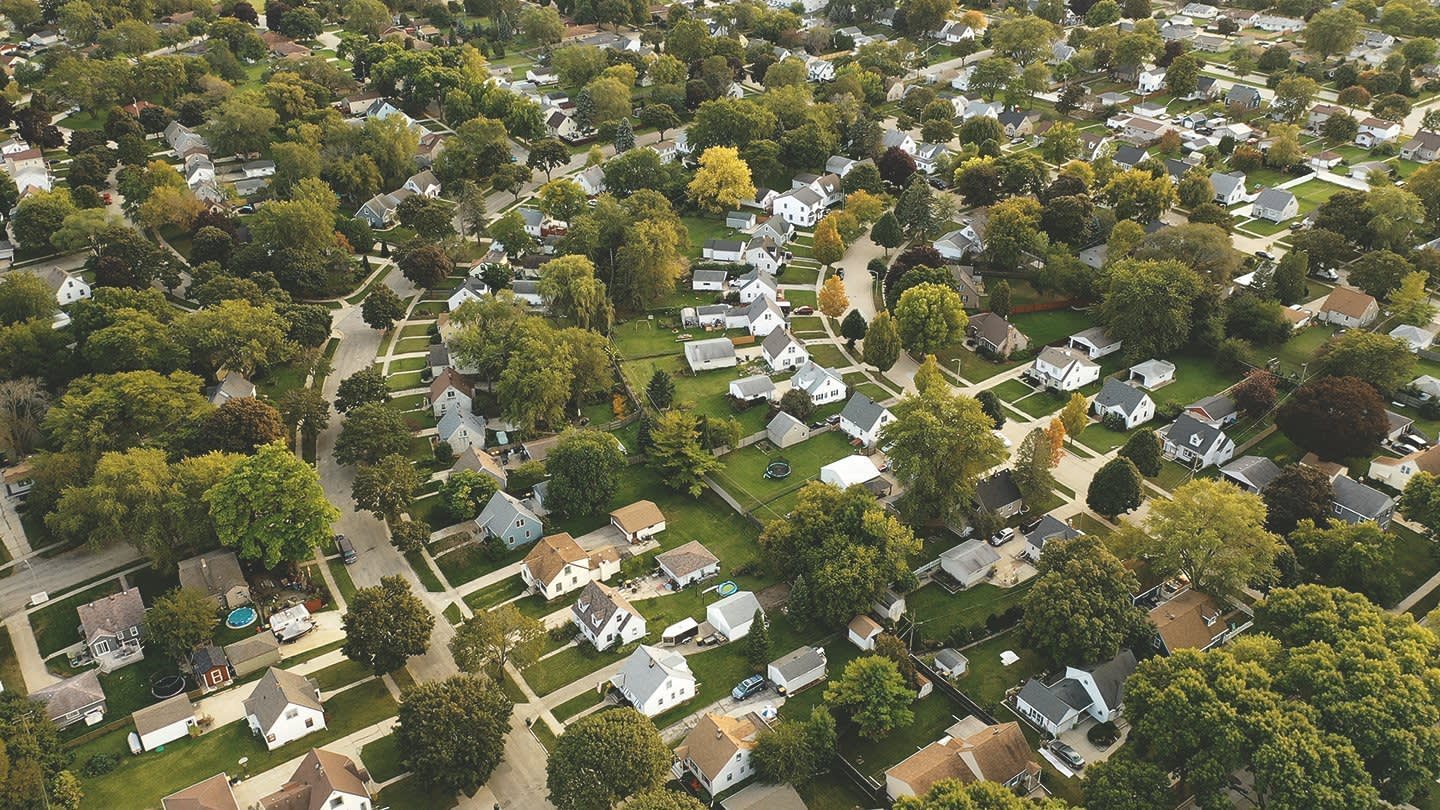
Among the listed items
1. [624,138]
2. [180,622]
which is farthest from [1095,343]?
[180,622]

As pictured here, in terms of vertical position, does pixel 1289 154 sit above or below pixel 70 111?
above

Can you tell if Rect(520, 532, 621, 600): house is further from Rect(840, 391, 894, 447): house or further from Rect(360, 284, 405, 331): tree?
Rect(360, 284, 405, 331): tree

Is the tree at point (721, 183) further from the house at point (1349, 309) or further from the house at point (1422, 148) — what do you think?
the house at point (1422, 148)

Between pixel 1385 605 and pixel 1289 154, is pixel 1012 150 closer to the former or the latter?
pixel 1289 154

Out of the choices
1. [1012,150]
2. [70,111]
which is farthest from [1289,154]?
[70,111]

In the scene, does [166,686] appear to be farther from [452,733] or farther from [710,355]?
[710,355]

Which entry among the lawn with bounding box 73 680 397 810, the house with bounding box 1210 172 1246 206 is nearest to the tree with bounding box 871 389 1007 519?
the lawn with bounding box 73 680 397 810
